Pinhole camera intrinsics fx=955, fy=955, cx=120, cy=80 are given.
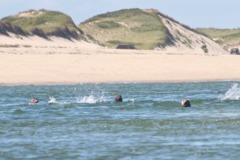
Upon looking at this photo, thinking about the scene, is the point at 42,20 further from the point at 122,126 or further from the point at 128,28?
the point at 122,126

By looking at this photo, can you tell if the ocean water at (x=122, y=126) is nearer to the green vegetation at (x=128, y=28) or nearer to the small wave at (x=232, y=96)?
the small wave at (x=232, y=96)

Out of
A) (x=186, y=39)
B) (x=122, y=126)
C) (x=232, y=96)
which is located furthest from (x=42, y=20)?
(x=122, y=126)

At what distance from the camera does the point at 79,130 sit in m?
26.9

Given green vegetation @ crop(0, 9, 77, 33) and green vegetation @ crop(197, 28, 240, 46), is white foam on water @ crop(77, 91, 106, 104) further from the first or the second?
green vegetation @ crop(197, 28, 240, 46)

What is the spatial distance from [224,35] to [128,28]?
39.9 m

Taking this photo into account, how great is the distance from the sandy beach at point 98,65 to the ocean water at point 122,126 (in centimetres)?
1181

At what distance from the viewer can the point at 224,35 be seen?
14225cm

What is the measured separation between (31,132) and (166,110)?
8.64 metres

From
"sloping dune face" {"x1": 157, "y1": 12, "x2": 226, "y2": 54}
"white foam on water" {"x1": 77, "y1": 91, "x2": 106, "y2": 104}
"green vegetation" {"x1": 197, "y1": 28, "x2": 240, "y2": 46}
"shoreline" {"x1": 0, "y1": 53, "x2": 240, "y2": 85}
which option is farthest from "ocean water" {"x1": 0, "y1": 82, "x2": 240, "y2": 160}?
"green vegetation" {"x1": 197, "y1": 28, "x2": 240, "y2": 46}

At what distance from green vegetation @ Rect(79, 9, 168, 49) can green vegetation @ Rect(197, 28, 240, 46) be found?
1778 centimetres

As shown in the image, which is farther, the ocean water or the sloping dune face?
the sloping dune face

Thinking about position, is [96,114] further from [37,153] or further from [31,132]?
[37,153]

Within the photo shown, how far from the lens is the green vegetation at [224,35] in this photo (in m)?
130

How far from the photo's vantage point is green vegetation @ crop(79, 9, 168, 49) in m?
95.6
